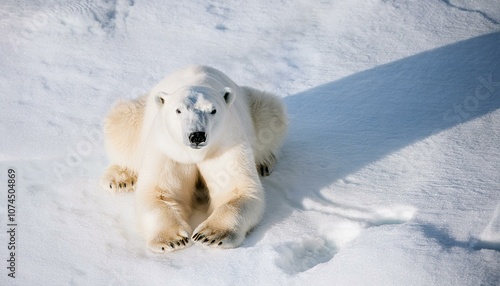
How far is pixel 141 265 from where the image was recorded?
3975mm

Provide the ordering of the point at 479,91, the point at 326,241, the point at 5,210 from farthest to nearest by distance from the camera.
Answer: the point at 479,91
the point at 5,210
the point at 326,241

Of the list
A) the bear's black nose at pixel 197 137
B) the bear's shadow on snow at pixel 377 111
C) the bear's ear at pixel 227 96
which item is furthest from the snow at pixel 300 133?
the bear's ear at pixel 227 96

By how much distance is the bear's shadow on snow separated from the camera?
16.7 feet

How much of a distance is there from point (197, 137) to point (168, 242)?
667 millimetres

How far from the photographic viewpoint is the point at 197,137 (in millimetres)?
3967

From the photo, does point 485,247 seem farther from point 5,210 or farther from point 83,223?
point 5,210

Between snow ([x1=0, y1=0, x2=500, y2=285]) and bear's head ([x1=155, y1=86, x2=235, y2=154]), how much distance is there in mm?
689

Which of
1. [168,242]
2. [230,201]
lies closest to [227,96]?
[230,201]

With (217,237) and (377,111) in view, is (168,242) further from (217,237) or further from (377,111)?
(377,111)

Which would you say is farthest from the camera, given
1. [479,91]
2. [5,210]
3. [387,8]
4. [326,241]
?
[387,8]

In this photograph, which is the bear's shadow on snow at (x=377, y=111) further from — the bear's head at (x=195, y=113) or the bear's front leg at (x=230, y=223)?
the bear's head at (x=195, y=113)

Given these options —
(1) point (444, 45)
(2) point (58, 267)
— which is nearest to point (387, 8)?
(1) point (444, 45)

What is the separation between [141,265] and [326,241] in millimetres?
1160

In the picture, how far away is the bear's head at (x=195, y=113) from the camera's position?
3.99m
